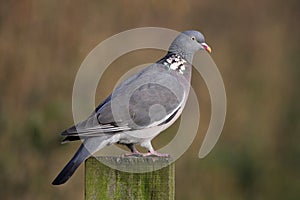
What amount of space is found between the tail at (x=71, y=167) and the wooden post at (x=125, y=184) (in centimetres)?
70

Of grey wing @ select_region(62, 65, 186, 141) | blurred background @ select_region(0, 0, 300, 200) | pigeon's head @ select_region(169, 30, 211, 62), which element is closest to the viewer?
grey wing @ select_region(62, 65, 186, 141)

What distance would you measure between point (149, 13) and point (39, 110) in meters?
1.88

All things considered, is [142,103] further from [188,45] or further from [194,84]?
[194,84]

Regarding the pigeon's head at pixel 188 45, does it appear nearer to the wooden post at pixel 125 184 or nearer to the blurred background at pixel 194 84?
the wooden post at pixel 125 184

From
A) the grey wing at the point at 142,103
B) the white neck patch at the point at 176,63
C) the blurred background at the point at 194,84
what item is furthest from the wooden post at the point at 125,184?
the blurred background at the point at 194,84

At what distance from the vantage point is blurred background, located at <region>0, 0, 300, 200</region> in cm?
806

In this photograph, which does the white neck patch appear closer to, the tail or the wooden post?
the tail

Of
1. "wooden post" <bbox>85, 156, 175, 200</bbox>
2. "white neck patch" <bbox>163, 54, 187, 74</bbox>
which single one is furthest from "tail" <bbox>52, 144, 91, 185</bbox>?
"white neck patch" <bbox>163, 54, 187, 74</bbox>

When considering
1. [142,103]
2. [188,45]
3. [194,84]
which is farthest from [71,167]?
[194,84]

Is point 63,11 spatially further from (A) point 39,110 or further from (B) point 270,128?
(B) point 270,128

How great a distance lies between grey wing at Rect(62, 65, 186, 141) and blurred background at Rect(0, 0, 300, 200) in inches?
105

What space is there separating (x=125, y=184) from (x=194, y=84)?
5.24 meters

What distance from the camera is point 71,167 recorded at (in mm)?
4742

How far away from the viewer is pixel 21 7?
28.7 ft
